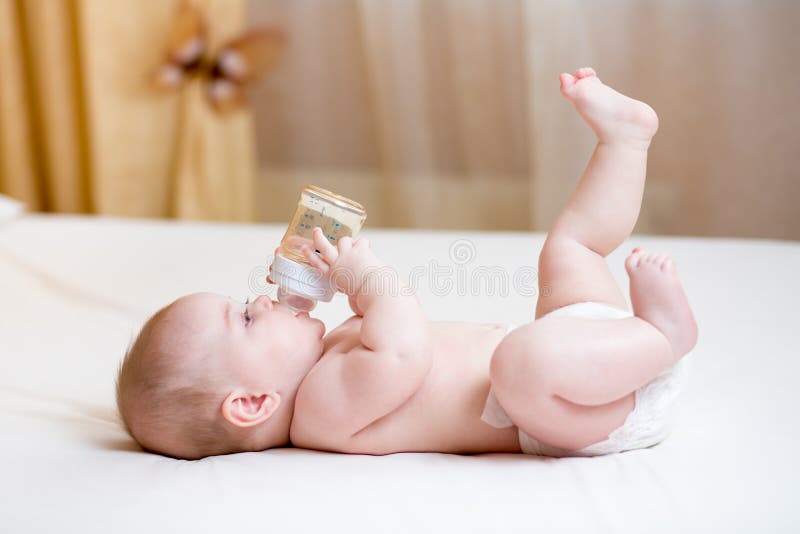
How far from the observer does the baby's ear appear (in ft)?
3.29

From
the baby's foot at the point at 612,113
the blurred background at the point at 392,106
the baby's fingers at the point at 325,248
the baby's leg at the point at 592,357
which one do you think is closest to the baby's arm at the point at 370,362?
the baby's fingers at the point at 325,248

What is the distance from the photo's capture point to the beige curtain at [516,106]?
2.17m

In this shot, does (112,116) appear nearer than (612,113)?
No

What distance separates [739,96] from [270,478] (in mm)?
1717

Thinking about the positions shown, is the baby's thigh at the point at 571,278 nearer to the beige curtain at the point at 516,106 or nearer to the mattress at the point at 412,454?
the mattress at the point at 412,454

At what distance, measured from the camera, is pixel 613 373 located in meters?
0.92

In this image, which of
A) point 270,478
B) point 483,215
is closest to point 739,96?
point 483,215

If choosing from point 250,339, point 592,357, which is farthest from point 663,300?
point 250,339

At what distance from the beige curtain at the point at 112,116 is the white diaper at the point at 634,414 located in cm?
165

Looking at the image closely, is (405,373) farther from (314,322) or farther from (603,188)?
(603,188)

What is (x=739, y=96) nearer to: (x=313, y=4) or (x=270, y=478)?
(x=313, y=4)

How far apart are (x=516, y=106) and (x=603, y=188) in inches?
49.0

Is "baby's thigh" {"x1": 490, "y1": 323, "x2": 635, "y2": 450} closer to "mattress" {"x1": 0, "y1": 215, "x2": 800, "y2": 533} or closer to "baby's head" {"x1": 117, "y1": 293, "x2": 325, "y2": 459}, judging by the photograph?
"mattress" {"x1": 0, "y1": 215, "x2": 800, "y2": 533}

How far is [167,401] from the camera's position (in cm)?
100
